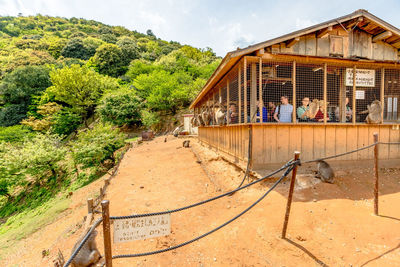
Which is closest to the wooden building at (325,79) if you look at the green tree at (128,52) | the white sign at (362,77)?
the white sign at (362,77)

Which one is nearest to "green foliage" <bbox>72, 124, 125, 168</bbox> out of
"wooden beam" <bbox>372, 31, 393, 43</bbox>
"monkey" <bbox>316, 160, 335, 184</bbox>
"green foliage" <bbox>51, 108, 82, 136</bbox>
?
"monkey" <bbox>316, 160, 335, 184</bbox>

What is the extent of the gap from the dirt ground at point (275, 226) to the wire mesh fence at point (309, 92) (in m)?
1.89

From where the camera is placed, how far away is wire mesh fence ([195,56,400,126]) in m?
5.30

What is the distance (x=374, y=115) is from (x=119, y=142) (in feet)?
53.5

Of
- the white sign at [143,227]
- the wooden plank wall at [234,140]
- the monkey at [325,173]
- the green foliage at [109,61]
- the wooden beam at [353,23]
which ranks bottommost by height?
the monkey at [325,173]

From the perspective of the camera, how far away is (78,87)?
95.2ft

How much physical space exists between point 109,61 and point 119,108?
2239cm

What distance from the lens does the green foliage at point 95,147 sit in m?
13.4

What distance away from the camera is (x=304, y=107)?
18.4 feet

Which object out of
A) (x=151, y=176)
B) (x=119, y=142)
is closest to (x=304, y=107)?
(x=151, y=176)

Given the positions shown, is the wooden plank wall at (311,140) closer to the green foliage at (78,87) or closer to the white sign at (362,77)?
the white sign at (362,77)

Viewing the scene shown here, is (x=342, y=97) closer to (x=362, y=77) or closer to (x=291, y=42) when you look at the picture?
(x=362, y=77)

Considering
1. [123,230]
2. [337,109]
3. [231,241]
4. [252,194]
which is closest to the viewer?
[123,230]

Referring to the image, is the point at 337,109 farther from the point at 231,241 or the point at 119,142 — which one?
the point at 119,142
